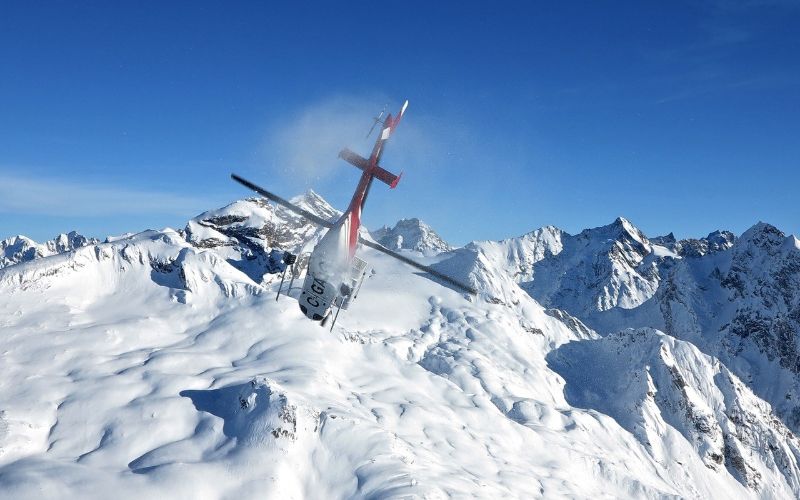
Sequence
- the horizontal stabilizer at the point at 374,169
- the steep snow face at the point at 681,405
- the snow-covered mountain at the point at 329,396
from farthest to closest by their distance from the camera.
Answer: the steep snow face at the point at 681,405 < the snow-covered mountain at the point at 329,396 < the horizontal stabilizer at the point at 374,169

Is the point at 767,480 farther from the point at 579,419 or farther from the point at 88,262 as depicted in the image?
the point at 88,262

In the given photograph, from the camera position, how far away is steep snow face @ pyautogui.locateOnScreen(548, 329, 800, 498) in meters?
166

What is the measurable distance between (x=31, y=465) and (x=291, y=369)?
172 ft

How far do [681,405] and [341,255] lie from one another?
174m

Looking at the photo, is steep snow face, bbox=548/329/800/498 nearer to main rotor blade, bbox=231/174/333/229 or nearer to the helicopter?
the helicopter

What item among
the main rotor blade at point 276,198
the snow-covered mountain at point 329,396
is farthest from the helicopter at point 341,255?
the snow-covered mountain at point 329,396

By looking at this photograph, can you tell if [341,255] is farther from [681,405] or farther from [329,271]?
[681,405]

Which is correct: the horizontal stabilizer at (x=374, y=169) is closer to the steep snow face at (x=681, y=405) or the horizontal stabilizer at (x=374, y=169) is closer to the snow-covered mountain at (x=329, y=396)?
the snow-covered mountain at (x=329, y=396)

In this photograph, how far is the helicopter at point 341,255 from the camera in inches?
1302

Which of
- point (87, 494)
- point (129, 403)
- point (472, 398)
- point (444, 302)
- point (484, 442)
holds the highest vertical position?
point (444, 302)

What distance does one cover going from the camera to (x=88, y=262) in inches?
5699

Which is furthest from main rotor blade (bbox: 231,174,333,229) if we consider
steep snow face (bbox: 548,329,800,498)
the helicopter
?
steep snow face (bbox: 548,329,800,498)

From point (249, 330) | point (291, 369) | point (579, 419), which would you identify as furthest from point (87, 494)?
point (579, 419)

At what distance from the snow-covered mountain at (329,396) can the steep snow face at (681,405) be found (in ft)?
2.07
